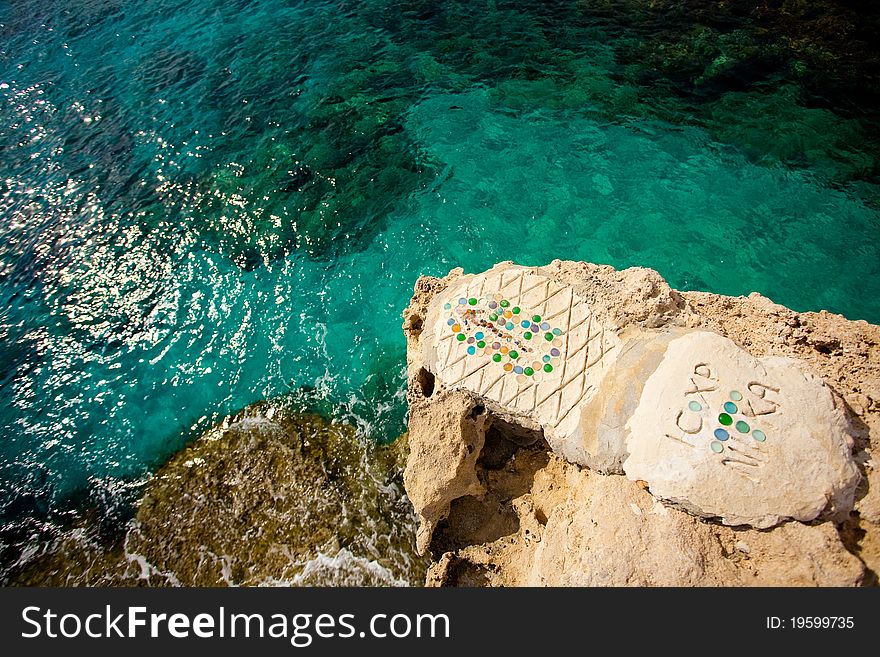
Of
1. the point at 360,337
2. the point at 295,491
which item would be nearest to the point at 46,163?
the point at 360,337

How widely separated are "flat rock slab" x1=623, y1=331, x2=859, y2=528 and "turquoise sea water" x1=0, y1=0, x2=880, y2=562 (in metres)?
4.43

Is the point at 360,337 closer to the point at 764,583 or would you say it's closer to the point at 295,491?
the point at 295,491

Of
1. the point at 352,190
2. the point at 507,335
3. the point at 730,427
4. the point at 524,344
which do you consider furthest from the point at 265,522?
the point at 352,190

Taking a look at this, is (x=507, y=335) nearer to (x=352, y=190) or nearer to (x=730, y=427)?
(x=730, y=427)

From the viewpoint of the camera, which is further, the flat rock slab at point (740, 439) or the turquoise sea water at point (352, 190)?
the turquoise sea water at point (352, 190)

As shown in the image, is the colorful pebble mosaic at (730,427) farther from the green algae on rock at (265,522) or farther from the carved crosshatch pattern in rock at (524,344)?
the green algae on rock at (265,522)

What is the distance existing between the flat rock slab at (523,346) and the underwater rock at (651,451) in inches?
1.2

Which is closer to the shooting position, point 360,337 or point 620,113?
point 360,337

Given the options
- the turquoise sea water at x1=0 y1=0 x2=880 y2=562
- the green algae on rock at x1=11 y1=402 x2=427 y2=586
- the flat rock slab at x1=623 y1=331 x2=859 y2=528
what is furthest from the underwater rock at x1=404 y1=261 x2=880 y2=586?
the turquoise sea water at x1=0 y1=0 x2=880 y2=562

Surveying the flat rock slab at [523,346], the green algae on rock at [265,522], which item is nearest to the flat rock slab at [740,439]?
the flat rock slab at [523,346]

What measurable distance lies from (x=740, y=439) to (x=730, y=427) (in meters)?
0.13

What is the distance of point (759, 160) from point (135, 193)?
45.5 ft

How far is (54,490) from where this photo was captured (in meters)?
7.87

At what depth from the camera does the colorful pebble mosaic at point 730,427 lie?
4523mm
